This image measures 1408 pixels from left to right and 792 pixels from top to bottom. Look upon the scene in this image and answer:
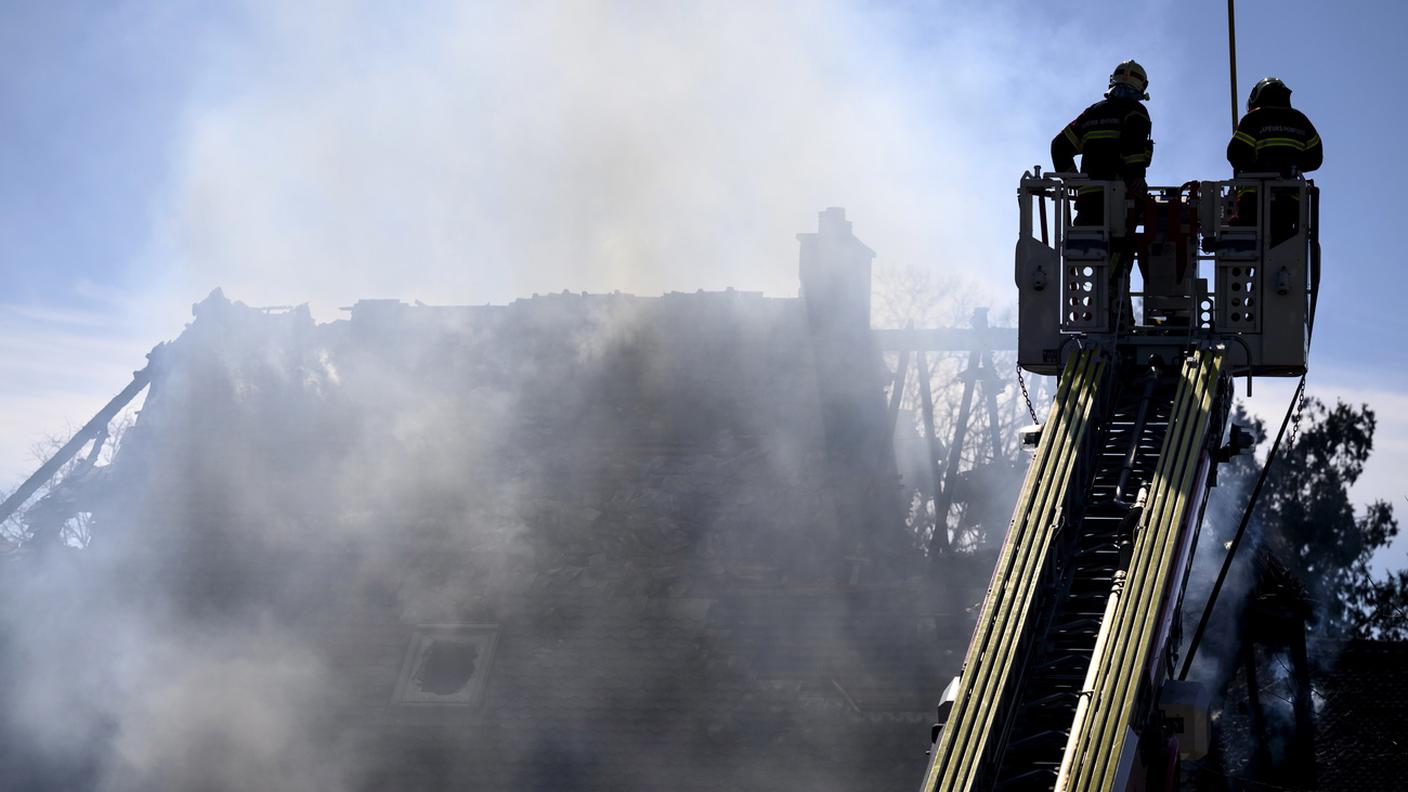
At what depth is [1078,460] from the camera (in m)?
9.11

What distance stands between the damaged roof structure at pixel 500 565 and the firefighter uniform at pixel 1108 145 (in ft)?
31.5

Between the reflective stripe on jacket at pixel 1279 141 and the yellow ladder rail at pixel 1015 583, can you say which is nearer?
the yellow ladder rail at pixel 1015 583

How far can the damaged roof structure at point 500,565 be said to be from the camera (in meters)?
19.3

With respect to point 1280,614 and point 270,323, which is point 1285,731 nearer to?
point 1280,614

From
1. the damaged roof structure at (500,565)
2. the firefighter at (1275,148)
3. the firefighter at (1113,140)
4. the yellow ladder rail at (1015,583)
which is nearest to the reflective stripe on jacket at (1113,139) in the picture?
the firefighter at (1113,140)

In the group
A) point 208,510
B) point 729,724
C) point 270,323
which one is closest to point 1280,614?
point 729,724

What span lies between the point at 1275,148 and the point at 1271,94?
0.38 meters

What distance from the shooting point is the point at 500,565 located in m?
21.5

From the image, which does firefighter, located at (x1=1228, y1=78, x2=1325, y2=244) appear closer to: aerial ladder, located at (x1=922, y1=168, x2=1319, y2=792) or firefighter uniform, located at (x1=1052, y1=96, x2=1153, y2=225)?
aerial ladder, located at (x1=922, y1=168, x2=1319, y2=792)

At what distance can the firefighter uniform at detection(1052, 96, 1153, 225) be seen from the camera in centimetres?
1051

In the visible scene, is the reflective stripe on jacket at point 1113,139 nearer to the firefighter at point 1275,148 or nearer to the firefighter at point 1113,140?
the firefighter at point 1113,140

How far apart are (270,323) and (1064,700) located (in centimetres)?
Answer: 2087

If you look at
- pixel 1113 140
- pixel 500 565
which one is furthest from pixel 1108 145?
pixel 500 565

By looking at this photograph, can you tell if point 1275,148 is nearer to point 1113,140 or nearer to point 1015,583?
point 1113,140
